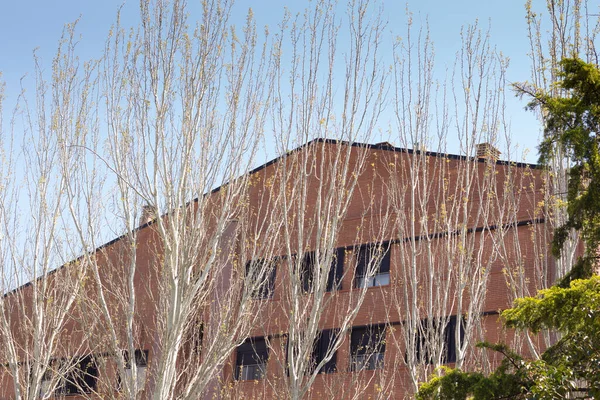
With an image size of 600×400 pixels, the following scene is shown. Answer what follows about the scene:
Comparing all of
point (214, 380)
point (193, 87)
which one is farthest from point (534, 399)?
point (214, 380)

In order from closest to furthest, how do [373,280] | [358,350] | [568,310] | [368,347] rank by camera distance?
[568,310] < [368,347] < [358,350] < [373,280]

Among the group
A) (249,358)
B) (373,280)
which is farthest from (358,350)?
(249,358)

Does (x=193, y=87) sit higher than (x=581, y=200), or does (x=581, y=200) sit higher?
(x=193, y=87)

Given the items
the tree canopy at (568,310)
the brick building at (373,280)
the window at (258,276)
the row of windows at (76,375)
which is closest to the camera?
the tree canopy at (568,310)

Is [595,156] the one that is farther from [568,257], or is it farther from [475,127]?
[475,127]

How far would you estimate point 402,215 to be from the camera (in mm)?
16391

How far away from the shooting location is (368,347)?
20281 mm

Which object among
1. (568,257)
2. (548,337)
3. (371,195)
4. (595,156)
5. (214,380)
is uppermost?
(371,195)

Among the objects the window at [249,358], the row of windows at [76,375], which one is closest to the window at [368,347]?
the window at [249,358]

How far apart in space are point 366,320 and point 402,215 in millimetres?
5327

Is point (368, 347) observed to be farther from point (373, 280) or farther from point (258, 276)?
point (258, 276)

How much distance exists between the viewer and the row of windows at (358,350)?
19.3 m

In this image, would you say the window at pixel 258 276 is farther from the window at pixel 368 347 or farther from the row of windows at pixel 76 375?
the row of windows at pixel 76 375

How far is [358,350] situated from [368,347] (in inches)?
12.8
